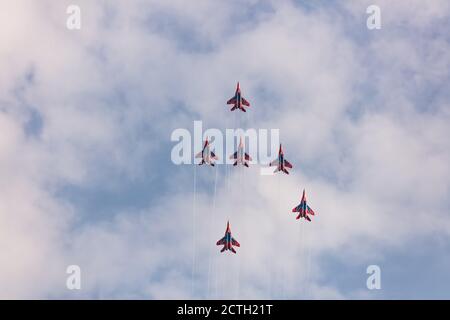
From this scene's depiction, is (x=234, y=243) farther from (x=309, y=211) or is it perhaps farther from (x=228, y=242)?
(x=309, y=211)

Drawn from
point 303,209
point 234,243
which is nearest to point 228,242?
point 234,243

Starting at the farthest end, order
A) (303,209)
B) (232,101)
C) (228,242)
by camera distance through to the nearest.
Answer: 1. (232,101)
2. (303,209)
3. (228,242)

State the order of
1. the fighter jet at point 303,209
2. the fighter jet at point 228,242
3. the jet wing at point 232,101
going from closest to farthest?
the fighter jet at point 228,242 < the fighter jet at point 303,209 < the jet wing at point 232,101

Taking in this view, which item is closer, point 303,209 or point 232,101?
point 303,209

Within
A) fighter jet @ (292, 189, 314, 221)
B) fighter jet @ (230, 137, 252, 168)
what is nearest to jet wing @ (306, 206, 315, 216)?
fighter jet @ (292, 189, 314, 221)

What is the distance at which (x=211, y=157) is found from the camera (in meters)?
195

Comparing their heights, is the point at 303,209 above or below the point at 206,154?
below

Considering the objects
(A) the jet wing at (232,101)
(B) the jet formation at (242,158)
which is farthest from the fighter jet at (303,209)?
(A) the jet wing at (232,101)

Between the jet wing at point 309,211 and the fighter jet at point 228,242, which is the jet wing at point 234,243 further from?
the jet wing at point 309,211

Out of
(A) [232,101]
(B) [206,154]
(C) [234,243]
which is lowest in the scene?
(C) [234,243]

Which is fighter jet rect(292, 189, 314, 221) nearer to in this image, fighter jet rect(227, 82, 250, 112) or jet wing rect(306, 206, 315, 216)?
jet wing rect(306, 206, 315, 216)

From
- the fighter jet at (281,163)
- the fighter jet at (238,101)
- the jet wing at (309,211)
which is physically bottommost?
the jet wing at (309,211)
